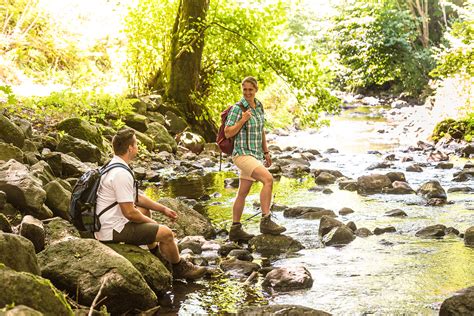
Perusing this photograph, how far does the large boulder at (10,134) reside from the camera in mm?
9250

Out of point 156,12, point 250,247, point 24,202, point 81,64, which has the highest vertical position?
point 156,12

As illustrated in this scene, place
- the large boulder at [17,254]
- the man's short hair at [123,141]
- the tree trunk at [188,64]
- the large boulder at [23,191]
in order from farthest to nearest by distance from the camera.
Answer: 1. the tree trunk at [188,64]
2. the large boulder at [23,191]
3. the man's short hair at [123,141]
4. the large boulder at [17,254]

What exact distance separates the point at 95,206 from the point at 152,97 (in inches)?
443

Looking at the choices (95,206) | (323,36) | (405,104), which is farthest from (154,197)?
(323,36)

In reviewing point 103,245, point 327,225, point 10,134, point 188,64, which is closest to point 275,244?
point 327,225

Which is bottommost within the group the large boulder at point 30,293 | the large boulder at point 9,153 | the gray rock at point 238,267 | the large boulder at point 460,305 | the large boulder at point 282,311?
the gray rock at point 238,267

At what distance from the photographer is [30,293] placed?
3.82 m

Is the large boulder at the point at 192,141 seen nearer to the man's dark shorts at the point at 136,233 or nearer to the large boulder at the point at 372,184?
the large boulder at the point at 372,184

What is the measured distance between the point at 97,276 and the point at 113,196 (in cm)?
88

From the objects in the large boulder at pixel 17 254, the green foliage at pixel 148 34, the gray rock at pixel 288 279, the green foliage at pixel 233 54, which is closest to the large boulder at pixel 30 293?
the large boulder at pixel 17 254

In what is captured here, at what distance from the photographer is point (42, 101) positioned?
13477 millimetres

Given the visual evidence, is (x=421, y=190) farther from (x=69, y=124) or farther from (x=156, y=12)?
(x=156, y=12)

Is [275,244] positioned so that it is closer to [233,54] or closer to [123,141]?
[123,141]

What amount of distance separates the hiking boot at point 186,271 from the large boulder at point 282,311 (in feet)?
3.88
